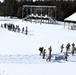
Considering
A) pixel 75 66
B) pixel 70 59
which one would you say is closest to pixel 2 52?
pixel 70 59

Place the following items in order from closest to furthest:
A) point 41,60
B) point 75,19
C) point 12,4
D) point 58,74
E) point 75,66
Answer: point 58,74 → point 75,66 → point 41,60 → point 75,19 → point 12,4

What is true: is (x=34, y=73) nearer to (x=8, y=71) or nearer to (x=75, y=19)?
(x=8, y=71)

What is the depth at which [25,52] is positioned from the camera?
2042cm

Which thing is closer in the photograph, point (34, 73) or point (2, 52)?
point (34, 73)

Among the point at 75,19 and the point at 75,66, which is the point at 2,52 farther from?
the point at 75,19

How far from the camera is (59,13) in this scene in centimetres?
6581

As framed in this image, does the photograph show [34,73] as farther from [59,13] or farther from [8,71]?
[59,13]

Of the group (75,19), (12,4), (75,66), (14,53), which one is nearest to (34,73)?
(75,66)

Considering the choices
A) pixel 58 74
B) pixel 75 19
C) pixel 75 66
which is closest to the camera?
pixel 58 74

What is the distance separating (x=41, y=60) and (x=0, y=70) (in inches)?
170

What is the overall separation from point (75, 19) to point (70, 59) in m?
23.5

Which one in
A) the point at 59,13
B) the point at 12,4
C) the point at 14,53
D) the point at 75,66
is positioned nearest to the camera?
the point at 75,66

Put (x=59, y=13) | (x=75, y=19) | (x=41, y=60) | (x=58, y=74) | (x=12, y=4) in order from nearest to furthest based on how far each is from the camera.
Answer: (x=58, y=74) → (x=41, y=60) → (x=75, y=19) → (x=59, y=13) → (x=12, y=4)

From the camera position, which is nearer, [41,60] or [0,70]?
[0,70]
